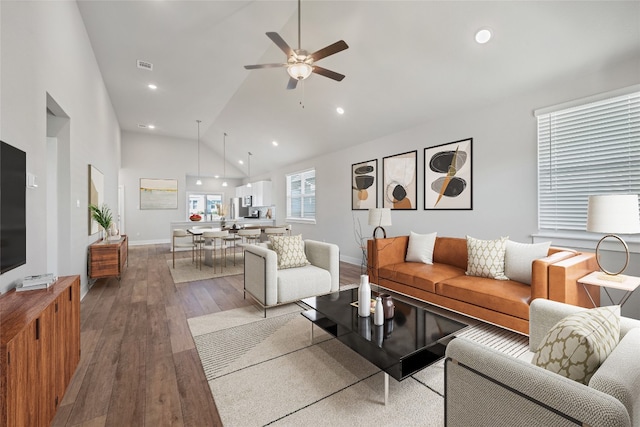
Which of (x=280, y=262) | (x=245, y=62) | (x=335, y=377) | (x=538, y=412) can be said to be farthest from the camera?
(x=245, y=62)

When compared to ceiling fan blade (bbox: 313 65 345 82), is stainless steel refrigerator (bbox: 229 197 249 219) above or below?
below

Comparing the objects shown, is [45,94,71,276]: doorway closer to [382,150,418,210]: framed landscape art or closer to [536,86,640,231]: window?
[382,150,418,210]: framed landscape art

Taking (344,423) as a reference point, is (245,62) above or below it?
above

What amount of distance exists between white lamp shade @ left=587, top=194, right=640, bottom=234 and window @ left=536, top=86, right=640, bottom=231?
879mm

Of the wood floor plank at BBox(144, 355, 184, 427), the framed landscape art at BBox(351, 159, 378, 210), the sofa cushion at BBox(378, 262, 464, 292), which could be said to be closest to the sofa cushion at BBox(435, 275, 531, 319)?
the sofa cushion at BBox(378, 262, 464, 292)

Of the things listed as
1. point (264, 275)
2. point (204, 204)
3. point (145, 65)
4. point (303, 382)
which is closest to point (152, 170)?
point (204, 204)

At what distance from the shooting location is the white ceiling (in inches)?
105

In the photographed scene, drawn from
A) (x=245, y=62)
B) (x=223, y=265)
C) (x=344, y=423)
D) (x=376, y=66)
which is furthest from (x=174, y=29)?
(x=344, y=423)

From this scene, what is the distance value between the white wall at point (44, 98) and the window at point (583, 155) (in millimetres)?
4928

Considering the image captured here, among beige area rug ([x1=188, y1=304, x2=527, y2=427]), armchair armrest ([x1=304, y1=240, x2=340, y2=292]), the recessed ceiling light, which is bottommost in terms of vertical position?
beige area rug ([x1=188, y1=304, x2=527, y2=427])

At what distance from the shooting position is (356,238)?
19.5ft

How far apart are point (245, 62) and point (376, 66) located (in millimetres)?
2532

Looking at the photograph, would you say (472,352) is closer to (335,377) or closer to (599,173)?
(335,377)

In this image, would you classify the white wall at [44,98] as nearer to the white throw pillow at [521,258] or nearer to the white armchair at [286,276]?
the white armchair at [286,276]
